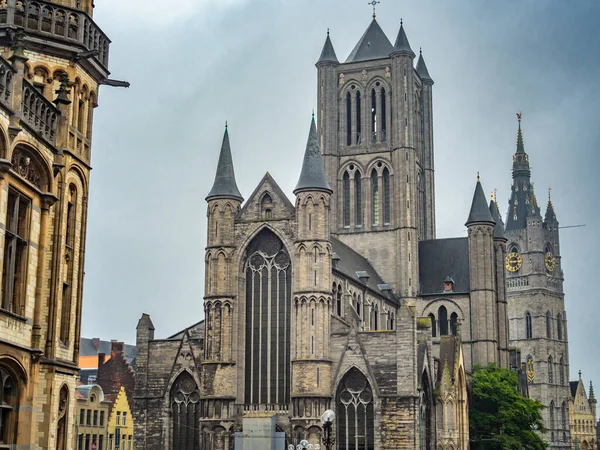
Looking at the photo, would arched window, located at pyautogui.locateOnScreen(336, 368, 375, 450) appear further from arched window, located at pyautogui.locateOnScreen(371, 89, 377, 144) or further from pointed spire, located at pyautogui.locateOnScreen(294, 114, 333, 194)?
arched window, located at pyautogui.locateOnScreen(371, 89, 377, 144)

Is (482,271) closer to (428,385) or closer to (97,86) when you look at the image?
(428,385)

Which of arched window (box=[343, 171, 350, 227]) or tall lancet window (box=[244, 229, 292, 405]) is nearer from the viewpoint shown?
tall lancet window (box=[244, 229, 292, 405])

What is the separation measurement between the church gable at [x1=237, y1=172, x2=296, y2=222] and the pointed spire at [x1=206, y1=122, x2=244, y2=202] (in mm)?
1143

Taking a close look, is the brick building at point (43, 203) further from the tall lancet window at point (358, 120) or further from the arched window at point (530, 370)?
the arched window at point (530, 370)

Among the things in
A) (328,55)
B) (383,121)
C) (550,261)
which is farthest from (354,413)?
(550,261)

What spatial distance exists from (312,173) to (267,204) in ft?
10.7

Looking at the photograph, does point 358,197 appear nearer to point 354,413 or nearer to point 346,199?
point 346,199

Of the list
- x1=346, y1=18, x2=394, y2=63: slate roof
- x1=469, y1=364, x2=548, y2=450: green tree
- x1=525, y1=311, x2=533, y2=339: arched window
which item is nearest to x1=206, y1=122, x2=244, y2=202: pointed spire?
x1=469, y1=364, x2=548, y2=450: green tree

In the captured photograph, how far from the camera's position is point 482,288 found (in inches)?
2977

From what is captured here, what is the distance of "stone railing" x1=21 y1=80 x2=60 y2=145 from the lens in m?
20.3

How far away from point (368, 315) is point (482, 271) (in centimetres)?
1313

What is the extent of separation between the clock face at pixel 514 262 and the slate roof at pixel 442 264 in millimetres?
59758

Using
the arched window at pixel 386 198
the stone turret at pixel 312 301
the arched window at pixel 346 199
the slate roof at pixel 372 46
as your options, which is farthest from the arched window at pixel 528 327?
the stone turret at pixel 312 301

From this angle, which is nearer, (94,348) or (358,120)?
(358,120)
